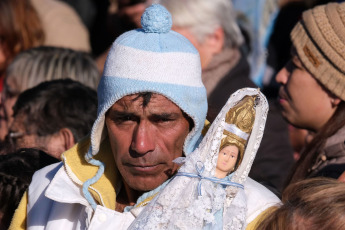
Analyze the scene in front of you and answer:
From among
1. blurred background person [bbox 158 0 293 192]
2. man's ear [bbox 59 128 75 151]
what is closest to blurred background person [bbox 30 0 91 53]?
blurred background person [bbox 158 0 293 192]

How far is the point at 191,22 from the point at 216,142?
2.57 metres

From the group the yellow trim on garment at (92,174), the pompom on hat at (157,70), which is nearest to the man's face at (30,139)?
the yellow trim on garment at (92,174)

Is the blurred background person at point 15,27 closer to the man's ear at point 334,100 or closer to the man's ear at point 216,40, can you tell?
the man's ear at point 216,40

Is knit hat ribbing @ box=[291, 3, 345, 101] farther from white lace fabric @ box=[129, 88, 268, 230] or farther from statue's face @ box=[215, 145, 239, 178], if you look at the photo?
statue's face @ box=[215, 145, 239, 178]

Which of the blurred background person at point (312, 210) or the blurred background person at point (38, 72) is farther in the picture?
the blurred background person at point (38, 72)

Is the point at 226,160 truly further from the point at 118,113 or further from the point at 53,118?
the point at 53,118

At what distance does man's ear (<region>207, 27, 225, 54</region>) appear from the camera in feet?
17.5

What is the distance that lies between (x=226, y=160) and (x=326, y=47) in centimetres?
130

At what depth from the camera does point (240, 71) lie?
202 inches

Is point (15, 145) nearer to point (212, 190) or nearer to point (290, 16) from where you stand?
point (212, 190)

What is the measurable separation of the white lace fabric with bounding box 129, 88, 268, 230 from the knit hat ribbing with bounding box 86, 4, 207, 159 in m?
0.24

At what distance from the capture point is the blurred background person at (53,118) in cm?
414

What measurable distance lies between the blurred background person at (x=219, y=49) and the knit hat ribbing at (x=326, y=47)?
815 mm

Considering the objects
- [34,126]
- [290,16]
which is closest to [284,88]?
[34,126]
